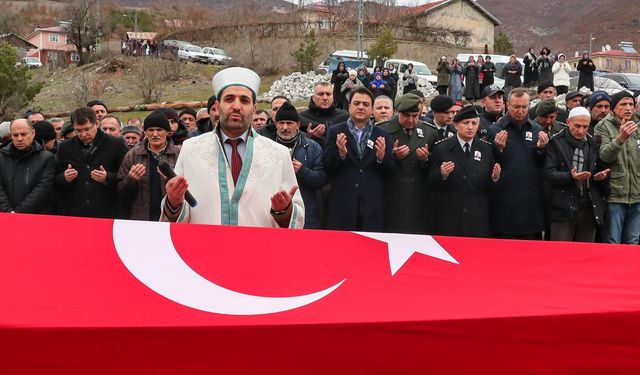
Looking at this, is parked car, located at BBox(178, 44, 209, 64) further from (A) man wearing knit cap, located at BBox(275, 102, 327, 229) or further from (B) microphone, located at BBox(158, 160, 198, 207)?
(B) microphone, located at BBox(158, 160, 198, 207)

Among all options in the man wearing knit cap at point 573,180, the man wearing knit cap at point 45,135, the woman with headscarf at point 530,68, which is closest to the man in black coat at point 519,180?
the man wearing knit cap at point 573,180

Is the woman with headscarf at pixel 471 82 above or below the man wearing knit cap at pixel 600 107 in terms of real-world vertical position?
above

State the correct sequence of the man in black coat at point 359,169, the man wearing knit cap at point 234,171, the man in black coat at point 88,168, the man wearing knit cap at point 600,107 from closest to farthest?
the man wearing knit cap at point 234,171 → the man in black coat at point 359,169 → the man in black coat at point 88,168 → the man wearing knit cap at point 600,107

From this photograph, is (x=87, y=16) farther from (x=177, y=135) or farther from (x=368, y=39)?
(x=177, y=135)

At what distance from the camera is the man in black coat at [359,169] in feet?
22.9

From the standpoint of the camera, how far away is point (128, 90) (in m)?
44.2

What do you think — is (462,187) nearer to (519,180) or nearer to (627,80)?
(519,180)

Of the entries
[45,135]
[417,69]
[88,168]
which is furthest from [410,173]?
[417,69]

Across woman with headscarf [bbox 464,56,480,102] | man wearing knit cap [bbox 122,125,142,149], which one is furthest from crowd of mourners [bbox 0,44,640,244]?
woman with headscarf [bbox 464,56,480,102]

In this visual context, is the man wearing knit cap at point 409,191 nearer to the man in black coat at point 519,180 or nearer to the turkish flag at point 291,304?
the man in black coat at point 519,180

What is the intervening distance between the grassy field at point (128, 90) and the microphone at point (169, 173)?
27.8 metres

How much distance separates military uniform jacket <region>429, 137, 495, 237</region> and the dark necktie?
297 cm

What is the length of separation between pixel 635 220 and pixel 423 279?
13.7 feet

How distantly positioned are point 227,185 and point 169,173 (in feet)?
1.84
